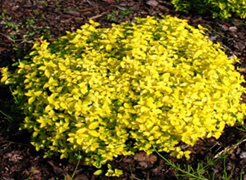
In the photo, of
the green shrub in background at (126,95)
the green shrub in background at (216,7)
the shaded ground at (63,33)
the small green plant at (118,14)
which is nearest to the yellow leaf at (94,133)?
the green shrub in background at (126,95)

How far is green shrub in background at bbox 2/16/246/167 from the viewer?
9.09ft

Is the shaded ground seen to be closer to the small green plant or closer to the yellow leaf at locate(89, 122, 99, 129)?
the small green plant

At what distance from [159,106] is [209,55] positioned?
2.57 ft

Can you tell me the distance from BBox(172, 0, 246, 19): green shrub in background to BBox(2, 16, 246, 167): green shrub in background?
1.69 meters

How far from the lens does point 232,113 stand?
3.20 metres

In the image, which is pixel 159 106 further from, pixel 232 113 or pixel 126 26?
pixel 126 26

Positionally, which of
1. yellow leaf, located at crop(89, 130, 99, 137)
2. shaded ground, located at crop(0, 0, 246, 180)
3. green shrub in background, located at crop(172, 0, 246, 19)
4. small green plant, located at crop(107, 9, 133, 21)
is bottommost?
shaded ground, located at crop(0, 0, 246, 180)

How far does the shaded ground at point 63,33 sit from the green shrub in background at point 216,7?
0.30 ft

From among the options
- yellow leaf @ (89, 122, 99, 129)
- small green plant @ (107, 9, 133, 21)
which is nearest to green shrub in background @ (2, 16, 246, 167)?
yellow leaf @ (89, 122, 99, 129)

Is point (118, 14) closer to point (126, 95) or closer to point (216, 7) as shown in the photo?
point (216, 7)

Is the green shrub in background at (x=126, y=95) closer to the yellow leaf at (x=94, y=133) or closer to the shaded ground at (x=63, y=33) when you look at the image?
the yellow leaf at (x=94, y=133)

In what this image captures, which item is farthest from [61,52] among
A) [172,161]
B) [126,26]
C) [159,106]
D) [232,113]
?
[232,113]

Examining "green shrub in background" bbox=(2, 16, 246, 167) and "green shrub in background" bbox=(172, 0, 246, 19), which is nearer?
"green shrub in background" bbox=(2, 16, 246, 167)

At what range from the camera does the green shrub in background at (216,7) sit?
475 centimetres
